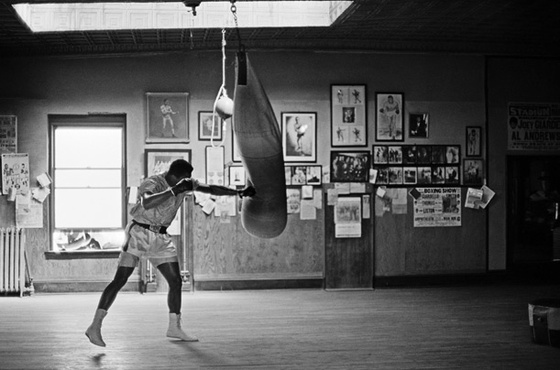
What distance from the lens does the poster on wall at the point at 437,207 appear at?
350 inches

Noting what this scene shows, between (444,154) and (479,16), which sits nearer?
(479,16)

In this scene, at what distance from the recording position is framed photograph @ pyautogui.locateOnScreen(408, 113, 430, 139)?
8.85m

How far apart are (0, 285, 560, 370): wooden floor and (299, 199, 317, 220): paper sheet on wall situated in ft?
2.92

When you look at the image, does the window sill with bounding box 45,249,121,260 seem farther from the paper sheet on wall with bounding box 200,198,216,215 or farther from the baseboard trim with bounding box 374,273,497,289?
the baseboard trim with bounding box 374,273,497,289

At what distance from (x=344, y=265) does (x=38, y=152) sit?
376 cm

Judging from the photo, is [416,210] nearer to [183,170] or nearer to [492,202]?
[492,202]

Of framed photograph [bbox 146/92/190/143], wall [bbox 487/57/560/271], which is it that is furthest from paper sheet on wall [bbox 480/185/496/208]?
framed photograph [bbox 146/92/190/143]

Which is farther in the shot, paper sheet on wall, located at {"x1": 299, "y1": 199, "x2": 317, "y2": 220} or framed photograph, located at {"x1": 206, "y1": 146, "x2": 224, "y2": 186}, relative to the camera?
paper sheet on wall, located at {"x1": 299, "y1": 199, "x2": 317, "y2": 220}

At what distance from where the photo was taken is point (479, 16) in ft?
23.9

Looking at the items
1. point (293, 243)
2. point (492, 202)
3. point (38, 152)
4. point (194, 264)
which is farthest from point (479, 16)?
point (38, 152)

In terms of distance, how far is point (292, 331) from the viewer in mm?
6125

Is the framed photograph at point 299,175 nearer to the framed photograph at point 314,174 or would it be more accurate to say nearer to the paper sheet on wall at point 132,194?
the framed photograph at point 314,174

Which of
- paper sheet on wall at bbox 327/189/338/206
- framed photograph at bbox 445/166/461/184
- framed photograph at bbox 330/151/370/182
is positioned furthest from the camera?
framed photograph at bbox 445/166/461/184

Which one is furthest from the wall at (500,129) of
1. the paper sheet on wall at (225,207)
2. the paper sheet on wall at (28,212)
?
the paper sheet on wall at (28,212)
